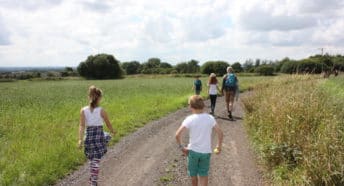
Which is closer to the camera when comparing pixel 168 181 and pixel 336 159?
pixel 336 159

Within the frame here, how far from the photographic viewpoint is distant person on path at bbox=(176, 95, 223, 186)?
6.36 m

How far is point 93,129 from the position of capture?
24.9 ft

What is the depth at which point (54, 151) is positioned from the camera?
33.0 feet

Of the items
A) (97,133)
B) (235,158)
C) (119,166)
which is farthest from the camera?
(235,158)

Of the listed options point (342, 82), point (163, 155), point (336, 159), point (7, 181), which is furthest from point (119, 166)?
point (342, 82)

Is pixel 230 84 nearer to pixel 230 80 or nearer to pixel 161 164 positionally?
pixel 230 80

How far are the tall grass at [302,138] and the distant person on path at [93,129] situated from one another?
135 inches

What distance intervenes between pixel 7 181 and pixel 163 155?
3.85 m

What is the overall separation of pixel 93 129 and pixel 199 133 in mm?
2274

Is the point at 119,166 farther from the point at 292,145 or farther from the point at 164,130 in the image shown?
the point at 164,130

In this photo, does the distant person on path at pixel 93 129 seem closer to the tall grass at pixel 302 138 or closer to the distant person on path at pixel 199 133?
the distant person on path at pixel 199 133

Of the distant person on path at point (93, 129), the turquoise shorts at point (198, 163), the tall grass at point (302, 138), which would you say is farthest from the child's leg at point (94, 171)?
the tall grass at point (302, 138)

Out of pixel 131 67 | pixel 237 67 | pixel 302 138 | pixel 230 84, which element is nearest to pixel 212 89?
pixel 230 84

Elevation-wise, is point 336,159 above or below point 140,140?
above
